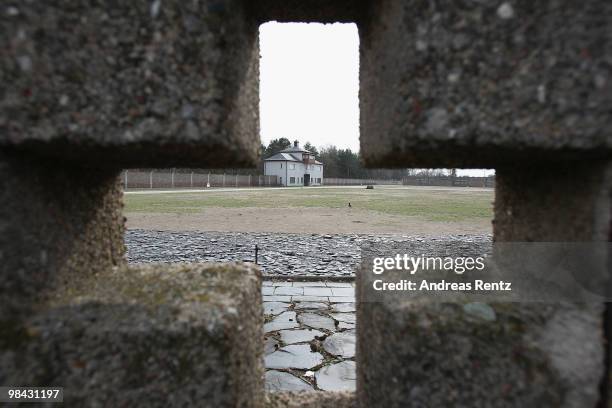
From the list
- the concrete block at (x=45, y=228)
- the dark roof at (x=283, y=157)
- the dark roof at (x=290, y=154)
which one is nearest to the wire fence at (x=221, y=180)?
the dark roof at (x=283, y=157)

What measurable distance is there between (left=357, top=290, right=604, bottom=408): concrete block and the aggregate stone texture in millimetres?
3512

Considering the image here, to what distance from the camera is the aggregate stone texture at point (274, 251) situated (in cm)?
575

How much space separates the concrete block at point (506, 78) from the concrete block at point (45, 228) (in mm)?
1074

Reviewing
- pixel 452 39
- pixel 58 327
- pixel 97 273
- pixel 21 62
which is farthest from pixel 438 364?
pixel 21 62

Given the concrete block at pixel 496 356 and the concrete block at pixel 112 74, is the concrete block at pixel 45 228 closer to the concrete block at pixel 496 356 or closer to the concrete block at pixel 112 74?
the concrete block at pixel 112 74

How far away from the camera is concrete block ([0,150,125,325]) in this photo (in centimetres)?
94

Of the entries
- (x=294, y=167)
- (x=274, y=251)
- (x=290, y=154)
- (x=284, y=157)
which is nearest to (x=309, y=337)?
(x=274, y=251)

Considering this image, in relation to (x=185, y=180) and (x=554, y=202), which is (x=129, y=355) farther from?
(x=185, y=180)

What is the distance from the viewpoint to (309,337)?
3.35 m

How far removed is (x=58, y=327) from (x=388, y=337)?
3.16 feet

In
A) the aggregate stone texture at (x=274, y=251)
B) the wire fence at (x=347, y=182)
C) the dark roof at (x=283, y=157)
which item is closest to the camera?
the aggregate stone texture at (x=274, y=251)

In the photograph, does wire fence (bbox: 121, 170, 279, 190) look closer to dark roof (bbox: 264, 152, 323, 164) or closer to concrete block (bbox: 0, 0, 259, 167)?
dark roof (bbox: 264, 152, 323, 164)

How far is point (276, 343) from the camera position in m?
3.22

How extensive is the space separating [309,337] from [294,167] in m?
73.4
